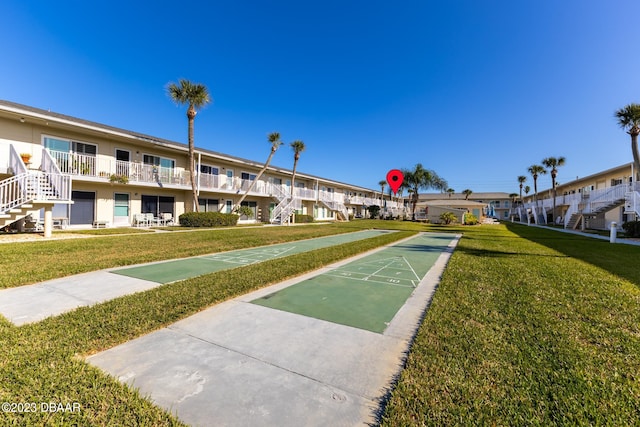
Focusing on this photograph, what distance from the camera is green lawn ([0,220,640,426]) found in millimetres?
2180

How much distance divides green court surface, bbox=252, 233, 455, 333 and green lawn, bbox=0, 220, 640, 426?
71 cm

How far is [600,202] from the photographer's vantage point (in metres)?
22.1

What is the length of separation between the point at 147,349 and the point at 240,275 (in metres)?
3.27

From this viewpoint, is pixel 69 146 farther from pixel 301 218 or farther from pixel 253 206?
pixel 301 218

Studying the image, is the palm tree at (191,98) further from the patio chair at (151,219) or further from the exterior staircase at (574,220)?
the exterior staircase at (574,220)

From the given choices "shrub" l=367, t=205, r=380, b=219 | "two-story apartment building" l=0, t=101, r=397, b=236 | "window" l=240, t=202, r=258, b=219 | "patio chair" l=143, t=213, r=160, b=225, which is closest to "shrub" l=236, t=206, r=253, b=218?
"two-story apartment building" l=0, t=101, r=397, b=236

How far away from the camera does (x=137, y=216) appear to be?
1861cm

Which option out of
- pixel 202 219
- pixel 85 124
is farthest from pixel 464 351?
pixel 85 124

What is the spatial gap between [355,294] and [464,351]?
2.53m

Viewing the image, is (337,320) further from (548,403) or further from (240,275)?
(240,275)

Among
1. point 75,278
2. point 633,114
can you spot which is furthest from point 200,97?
point 633,114

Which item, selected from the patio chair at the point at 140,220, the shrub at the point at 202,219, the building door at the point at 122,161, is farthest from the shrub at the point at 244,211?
the building door at the point at 122,161

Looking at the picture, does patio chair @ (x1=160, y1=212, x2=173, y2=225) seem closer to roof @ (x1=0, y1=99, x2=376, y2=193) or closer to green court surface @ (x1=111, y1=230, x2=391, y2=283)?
roof @ (x1=0, y1=99, x2=376, y2=193)

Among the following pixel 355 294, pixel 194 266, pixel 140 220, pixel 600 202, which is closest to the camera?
pixel 355 294
